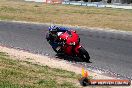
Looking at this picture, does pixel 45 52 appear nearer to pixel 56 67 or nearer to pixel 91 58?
pixel 91 58

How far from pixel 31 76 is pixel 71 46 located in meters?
4.29

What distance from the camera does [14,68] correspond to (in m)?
12.1

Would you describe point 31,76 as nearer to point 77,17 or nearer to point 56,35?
point 56,35

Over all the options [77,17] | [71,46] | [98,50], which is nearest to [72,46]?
[71,46]

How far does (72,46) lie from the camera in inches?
601

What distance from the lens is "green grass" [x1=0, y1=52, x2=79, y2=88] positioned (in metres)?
10.2

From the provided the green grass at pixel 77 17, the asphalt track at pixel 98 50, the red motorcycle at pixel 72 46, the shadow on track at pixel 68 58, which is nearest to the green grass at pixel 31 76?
the asphalt track at pixel 98 50

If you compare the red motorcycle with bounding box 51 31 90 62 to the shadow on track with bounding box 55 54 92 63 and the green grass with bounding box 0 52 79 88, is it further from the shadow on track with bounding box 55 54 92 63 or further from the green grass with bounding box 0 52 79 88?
the green grass with bounding box 0 52 79 88

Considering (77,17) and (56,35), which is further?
(77,17)

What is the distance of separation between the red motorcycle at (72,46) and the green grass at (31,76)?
7.71 ft

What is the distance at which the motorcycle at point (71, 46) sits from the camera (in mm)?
15180

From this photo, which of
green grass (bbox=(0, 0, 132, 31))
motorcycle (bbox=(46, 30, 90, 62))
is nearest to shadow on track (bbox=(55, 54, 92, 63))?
motorcycle (bbox=(46, 30, 90, 62))

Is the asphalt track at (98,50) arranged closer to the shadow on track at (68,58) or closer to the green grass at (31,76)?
the shadow on track at (68,58)

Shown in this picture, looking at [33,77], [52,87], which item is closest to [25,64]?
[33,77]
